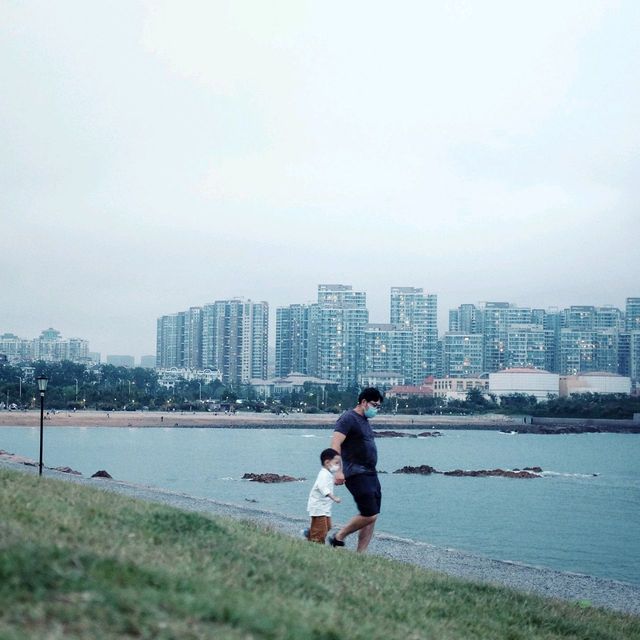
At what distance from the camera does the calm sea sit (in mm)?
22922

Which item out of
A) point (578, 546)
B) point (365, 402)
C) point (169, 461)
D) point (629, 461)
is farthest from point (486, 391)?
point (365, 402)

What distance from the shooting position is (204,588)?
4.88m

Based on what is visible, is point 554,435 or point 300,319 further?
point 300,319

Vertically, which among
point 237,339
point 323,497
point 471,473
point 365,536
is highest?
point 237,339

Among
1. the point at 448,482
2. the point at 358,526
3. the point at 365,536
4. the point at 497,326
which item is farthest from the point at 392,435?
the point at 497,326

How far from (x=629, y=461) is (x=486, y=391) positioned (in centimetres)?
7549

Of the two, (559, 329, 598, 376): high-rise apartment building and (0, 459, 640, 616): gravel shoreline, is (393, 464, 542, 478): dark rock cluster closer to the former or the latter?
(0, 459, 640, 616): gravel shoreline

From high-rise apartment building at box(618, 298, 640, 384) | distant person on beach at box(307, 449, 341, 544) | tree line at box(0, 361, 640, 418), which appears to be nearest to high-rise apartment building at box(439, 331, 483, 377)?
high-rise apartment building at box(618, 298, 640, 384)

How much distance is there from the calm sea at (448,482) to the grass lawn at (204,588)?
11370 mm

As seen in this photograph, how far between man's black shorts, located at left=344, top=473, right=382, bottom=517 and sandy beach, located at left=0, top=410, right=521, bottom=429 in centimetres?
7115

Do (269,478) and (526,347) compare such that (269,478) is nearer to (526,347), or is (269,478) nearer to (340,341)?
(340,341)

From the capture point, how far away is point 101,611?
158 inches

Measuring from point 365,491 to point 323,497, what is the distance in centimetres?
40

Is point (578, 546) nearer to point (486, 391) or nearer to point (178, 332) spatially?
point (486, 391)
